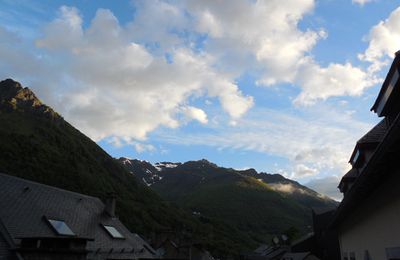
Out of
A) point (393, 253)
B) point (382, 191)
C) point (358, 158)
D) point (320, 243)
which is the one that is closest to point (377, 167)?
point (382, 191)

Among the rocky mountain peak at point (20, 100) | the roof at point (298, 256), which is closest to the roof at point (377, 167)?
the roof at point (298, 256)

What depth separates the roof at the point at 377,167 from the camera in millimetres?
4832

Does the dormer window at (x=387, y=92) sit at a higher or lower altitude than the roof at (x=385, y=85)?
lower

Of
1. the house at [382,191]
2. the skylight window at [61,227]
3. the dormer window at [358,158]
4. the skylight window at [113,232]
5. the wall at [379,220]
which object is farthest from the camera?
the skylight window at [113,232]

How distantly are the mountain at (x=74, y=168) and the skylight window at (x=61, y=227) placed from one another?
4467 cm

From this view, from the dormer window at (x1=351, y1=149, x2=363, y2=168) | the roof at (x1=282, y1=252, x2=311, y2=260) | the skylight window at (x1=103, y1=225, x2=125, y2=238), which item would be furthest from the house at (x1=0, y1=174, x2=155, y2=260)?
the roof at (x1=282, y1=252, x2=311, y2=260)

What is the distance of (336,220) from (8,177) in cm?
2264

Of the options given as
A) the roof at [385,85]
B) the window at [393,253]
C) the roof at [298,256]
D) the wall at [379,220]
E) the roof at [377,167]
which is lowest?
the roof at [298,256]

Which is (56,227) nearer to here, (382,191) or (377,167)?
(382,191)

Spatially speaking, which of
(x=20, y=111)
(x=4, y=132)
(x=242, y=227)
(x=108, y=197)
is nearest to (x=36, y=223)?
(x=108, y=197)

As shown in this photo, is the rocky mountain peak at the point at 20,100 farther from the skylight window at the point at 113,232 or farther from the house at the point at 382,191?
the house at the point at 382,191

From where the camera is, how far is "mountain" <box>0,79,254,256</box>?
87.8 meters

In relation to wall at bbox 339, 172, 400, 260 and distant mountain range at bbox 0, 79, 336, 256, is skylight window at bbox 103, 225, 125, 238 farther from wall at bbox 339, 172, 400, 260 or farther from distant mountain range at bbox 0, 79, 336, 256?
distant mountain range at bbox 0, 79, 336, 256

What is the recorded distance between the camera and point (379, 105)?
8.22 m
